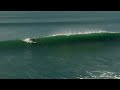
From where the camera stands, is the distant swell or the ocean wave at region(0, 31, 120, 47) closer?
the distant swell

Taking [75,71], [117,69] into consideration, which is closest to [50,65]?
[75,71]

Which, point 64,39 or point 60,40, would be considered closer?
point 60,40

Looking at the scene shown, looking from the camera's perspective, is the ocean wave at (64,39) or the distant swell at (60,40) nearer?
the distant swell at (60,40)

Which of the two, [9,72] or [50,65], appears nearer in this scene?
[9,72]

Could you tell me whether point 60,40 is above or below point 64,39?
below
